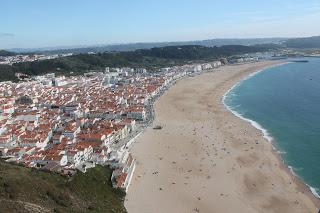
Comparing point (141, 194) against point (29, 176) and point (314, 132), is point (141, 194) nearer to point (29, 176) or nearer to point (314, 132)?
point (29, 176)

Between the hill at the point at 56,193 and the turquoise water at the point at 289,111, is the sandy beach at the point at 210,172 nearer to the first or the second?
the turquoise water at the point at 289,111

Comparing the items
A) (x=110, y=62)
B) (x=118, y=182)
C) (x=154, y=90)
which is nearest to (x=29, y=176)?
(x=118, y=182)

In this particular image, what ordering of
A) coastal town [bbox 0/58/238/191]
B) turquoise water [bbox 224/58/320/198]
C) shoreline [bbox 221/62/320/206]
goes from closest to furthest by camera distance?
shoreline [bbox 221/62/320/206] < coastal town [bbox 0/58/238/191] < turquoise water [bbox 224/58/320/198]

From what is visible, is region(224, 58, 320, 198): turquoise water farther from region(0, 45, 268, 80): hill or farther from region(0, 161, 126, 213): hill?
region(0, 45, 268, 80): hill

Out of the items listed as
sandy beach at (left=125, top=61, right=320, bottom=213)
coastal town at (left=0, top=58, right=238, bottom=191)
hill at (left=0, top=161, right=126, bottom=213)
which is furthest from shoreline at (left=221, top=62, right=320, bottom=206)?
hill at (left=0, top=161, right=126, bottom=213)

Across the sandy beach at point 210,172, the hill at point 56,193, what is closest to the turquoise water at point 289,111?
the sandy beach at point 210,172

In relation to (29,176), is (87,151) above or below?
below

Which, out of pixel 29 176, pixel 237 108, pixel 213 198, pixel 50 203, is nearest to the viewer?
pixel 50 203
